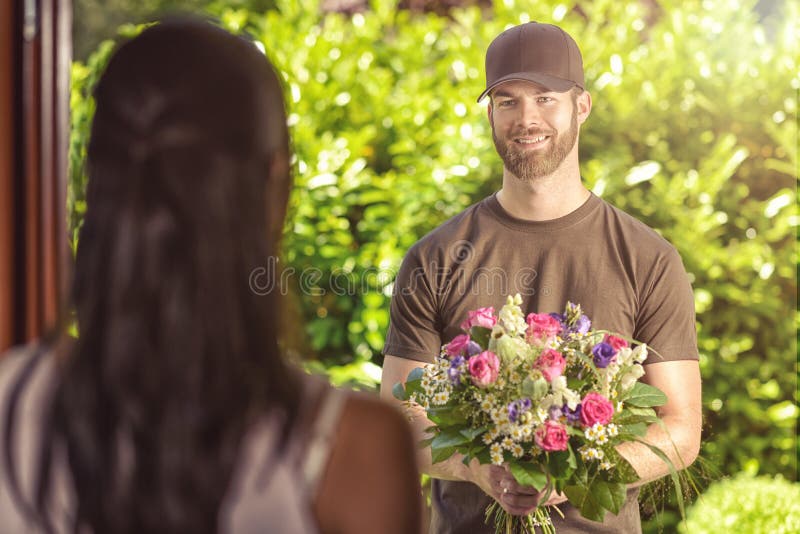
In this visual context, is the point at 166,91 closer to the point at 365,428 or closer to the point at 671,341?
the point at 365,428

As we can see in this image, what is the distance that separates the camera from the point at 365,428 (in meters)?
1.03

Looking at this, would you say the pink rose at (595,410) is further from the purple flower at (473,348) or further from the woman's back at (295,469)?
the woman's back at (295,469)

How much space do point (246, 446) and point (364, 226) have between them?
3371 mm

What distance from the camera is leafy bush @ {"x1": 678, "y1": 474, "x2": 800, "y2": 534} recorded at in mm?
3494

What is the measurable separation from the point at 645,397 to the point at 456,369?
48 cm

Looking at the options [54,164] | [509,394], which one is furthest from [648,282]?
[54,164]

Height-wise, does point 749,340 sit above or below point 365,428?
below

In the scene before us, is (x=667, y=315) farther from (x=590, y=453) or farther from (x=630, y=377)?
(x=590, y=453)

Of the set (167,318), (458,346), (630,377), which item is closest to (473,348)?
(458,346)

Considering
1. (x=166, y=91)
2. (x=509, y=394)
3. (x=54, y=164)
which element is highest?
(x=166, y=91)

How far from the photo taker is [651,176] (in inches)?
161

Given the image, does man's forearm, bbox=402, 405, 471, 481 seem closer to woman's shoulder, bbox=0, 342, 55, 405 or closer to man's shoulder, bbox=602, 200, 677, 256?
man's shoulder, bbox=602, 200, 677, 256

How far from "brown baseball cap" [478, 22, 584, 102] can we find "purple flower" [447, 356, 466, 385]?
977 mm

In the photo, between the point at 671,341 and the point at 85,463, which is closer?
the point at 85,463
